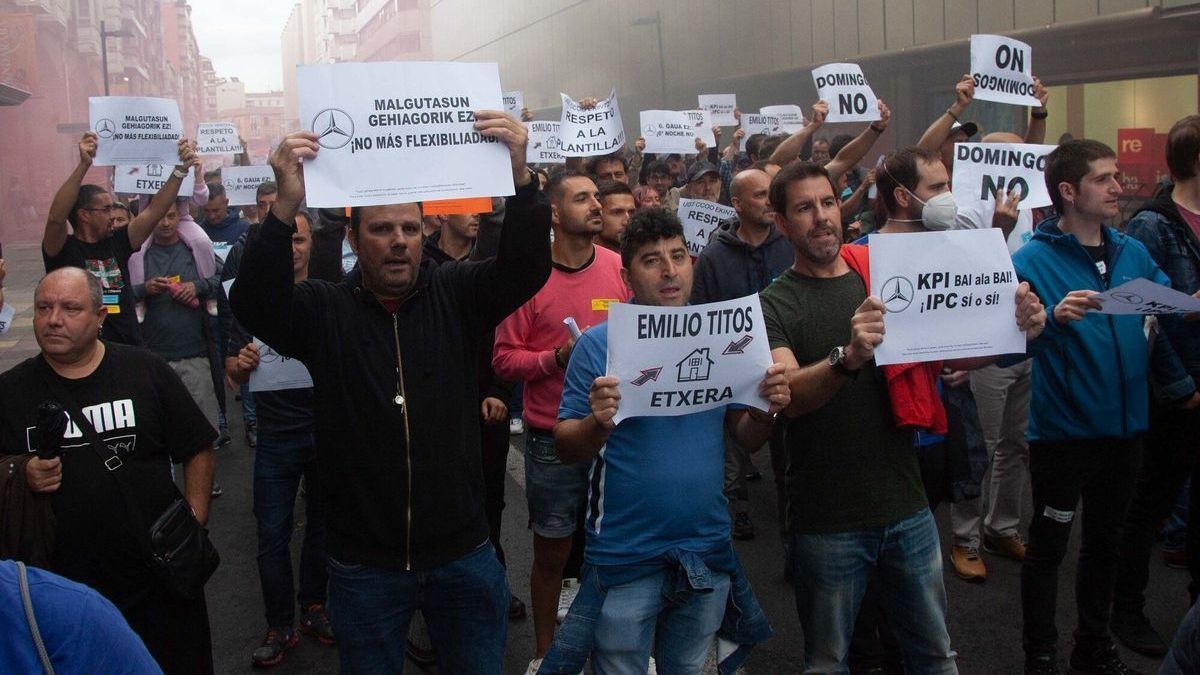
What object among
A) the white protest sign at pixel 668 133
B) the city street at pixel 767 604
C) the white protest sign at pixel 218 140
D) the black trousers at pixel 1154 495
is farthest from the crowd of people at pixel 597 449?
the white protest sign at pixel 218 140

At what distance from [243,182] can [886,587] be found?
393 inches

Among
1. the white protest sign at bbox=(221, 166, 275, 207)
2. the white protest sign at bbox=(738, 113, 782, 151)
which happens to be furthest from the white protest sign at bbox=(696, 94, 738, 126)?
the white protest sign at bbox=(221, 166, 275, 207)

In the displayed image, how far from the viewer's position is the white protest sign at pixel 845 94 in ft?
28.9

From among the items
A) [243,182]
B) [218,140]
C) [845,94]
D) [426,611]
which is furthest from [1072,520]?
[218,140]

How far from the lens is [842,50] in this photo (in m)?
25.9

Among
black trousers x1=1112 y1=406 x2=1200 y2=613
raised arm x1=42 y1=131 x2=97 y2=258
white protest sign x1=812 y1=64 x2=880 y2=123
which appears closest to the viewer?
black trousers x1=1112 y1=406 x2=1200 y2=613

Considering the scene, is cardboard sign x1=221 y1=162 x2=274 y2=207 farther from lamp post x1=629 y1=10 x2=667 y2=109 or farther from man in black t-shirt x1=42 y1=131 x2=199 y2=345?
lamp post x1=629 y1=10 x2=667 y2=109

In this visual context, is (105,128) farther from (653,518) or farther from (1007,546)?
(1007,546)

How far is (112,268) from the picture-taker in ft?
21.8

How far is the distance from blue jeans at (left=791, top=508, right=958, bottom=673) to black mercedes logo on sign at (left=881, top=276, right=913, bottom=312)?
71 cm

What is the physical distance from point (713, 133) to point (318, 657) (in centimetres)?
850

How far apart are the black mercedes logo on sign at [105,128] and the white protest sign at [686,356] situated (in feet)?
20.3

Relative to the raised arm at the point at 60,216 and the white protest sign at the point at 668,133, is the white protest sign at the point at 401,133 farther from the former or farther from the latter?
the white protest sign at the point at 668,133

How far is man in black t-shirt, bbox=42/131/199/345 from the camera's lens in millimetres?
6520
